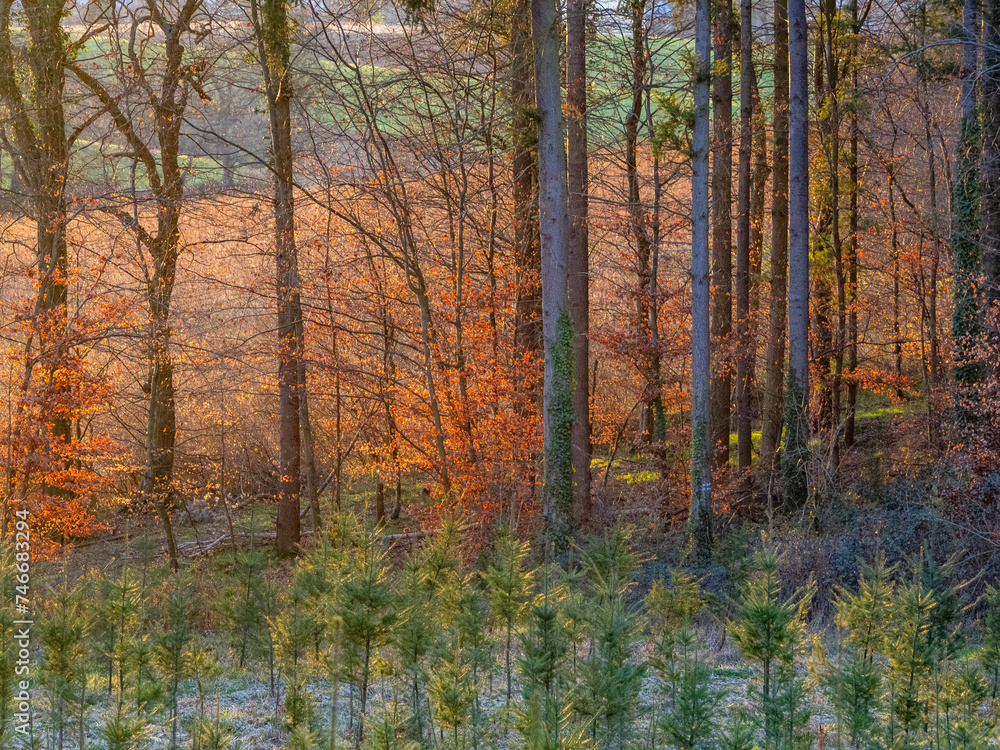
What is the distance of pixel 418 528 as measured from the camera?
58.2ft

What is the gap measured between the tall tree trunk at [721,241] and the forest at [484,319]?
111 millimetres

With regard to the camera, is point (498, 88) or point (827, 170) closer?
point (498, 88)

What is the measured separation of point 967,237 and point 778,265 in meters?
4.50

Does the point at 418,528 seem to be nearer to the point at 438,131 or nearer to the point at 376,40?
the point at 438,131

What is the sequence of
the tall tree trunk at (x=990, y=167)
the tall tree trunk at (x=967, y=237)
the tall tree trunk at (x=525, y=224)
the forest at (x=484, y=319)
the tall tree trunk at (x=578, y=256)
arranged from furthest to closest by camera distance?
the tall tree trunk at (x=525, y=224) → the tall tree trunk at (x=578, y=256) → the tall tree trunk at (x=967, y=237) → the tall tree trunk at (x=990, y=167) → the forest at (x=484, y=319)

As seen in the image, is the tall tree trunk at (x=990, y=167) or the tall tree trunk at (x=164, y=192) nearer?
the tall tree trunk at (x=990, y=167)

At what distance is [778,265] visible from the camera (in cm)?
1741

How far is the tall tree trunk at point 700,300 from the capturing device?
12.4 m

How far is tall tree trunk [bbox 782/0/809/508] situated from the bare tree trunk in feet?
5.43

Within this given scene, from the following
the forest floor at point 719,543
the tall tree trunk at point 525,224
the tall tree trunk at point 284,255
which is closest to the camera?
the forest floor at point 719,543

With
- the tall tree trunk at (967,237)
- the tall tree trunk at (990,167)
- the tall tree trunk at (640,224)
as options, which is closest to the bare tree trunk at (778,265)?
the tall tree trunk at (640,224)

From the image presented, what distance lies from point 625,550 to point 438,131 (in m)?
12.5

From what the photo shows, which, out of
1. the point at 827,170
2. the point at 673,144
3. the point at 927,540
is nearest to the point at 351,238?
the point at 673,144

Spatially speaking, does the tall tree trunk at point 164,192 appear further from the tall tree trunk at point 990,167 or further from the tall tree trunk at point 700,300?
the tall tree trunk at point 990,167
